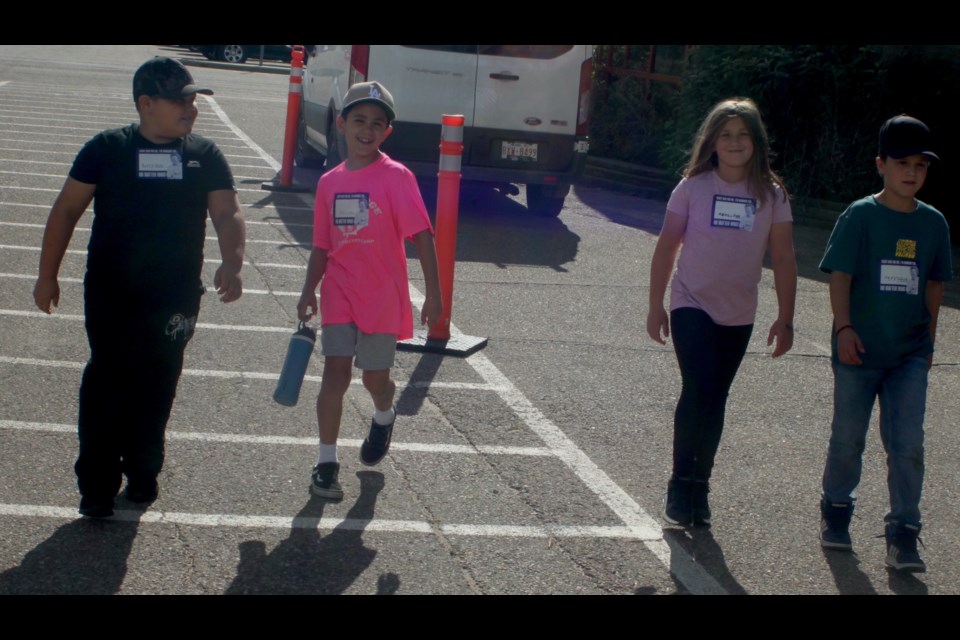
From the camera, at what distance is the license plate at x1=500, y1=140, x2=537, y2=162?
12641 mm

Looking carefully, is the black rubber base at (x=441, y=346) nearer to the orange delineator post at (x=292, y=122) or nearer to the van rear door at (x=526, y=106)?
the van rear door at (x=526, y=106)

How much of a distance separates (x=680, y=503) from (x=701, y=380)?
0.51 meters

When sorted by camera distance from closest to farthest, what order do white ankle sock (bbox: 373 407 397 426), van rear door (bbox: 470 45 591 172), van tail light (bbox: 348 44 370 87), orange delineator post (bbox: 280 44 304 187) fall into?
white ankle sock (bbox: 373 407 397 426) < van tail light (bbox: 348 44 370 87) < van rear door (bbox: 470 45 591 172) < orange delineator post (bbox: 280 44 304 187)

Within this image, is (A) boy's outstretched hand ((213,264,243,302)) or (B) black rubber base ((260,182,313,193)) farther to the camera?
(B) black rubber base ((260,182,313,193))

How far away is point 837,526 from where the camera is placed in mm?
5086

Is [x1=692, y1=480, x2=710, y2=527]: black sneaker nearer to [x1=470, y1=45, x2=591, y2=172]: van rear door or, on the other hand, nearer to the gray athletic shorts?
the gray athletic shorts

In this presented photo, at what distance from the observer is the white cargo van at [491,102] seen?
40.3 feet

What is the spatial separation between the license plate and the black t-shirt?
7.86m

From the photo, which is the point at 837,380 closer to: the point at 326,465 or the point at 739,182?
the point at 739,182

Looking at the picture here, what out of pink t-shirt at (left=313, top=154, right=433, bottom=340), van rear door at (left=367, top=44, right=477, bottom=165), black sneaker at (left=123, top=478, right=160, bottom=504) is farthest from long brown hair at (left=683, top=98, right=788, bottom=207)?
van rear door at (left=367, top=44, right=477, bottom=165)
